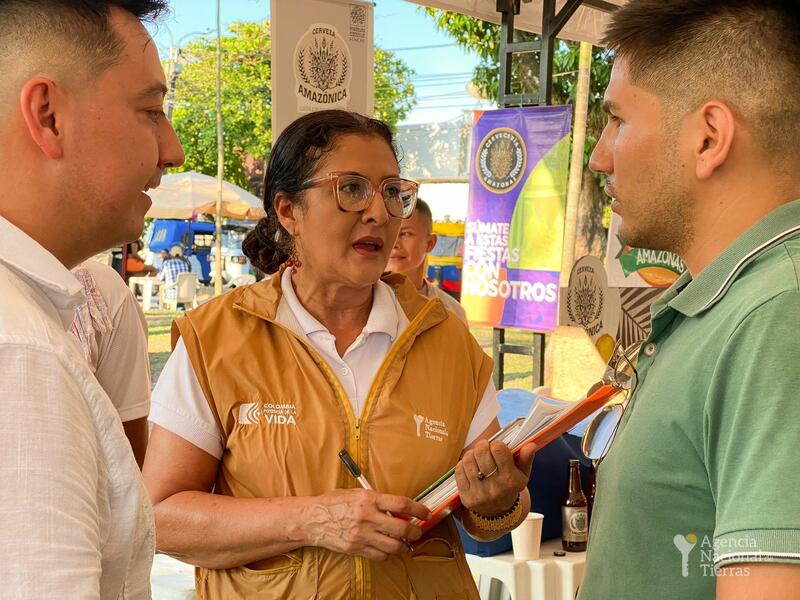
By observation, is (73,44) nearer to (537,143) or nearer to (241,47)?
(537,143)

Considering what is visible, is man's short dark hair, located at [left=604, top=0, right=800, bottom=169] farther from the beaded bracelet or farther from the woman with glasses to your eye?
the beaded bracelet

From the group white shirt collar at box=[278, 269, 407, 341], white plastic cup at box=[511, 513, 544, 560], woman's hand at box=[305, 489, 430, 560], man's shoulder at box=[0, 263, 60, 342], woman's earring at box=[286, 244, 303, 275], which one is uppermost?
man's shoulder at box=[0, 263, 60, 342]

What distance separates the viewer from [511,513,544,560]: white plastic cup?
9.70 feet

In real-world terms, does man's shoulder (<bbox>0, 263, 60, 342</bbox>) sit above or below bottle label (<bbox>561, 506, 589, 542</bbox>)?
above

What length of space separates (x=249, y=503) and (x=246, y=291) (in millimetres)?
534

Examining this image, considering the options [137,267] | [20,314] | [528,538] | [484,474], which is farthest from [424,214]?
[137,267]

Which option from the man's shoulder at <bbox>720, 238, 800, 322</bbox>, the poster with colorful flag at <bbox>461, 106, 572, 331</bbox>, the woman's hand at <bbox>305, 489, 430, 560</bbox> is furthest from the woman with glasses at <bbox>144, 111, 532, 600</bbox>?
the poster with colorful flag at <bbox>461, 106, 572, 331</bbox>

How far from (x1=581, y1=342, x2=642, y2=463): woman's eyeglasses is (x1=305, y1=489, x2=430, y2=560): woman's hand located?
1.54 ft

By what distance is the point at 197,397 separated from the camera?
201 centimetres

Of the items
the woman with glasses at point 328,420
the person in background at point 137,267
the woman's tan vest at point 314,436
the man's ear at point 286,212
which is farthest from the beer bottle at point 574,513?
the person in background at point 137,267

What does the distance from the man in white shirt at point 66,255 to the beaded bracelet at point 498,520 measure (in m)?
1.12

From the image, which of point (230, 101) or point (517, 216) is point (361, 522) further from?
point (230, 101)

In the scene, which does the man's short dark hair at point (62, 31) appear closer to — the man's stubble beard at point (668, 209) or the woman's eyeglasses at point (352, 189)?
→ the man's stubble beard at point (668, 209)

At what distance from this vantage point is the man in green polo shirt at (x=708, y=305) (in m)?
1.09
